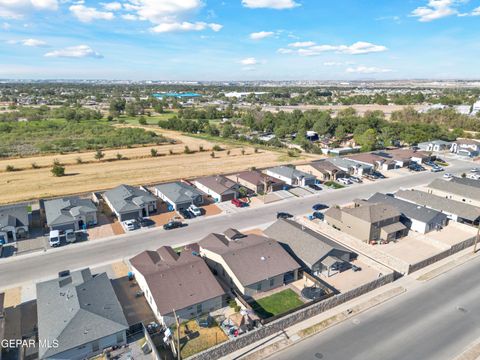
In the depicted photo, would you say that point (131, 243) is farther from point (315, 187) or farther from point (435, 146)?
point (435, 146)

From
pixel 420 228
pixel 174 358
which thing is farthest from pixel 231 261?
pixel 420 228

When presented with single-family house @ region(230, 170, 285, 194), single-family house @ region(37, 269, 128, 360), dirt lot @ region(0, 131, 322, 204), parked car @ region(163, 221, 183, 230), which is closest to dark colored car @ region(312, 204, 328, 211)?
single-family house @ region(230, 170, 285, 194)

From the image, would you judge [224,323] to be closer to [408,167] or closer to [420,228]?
[420,228]

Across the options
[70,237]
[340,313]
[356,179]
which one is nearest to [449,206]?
[356,179]

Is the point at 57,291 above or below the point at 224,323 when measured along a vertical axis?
above

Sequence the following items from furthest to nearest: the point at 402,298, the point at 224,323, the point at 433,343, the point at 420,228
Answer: the point at 420,228
the point at 402,298
the point at 224,323
the point at 433,343

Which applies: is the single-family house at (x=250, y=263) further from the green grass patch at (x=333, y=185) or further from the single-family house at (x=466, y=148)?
the single-family house at (x=466, y=148)

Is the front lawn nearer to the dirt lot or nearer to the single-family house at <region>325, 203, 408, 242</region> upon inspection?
the single-family house at <region>325, 203, 408, 242</region>
